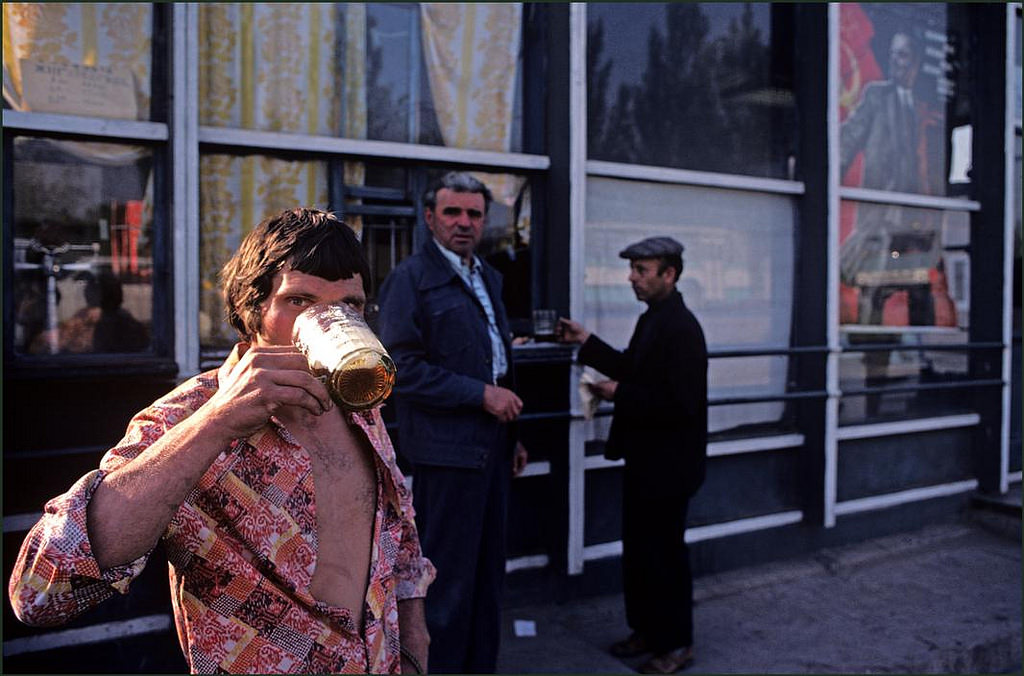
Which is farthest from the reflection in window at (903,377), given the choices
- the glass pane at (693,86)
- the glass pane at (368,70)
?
the glass pane at (368,70)

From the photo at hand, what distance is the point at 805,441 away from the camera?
562 cm

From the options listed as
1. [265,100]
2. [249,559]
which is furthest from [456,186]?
[249,559]

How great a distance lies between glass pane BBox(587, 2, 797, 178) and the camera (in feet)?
16.3

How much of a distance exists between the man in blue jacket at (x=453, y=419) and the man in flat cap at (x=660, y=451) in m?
0.79

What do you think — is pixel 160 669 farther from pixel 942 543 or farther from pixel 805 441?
pixel 942 543

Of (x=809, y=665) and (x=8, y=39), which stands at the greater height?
(x=8, y=39)

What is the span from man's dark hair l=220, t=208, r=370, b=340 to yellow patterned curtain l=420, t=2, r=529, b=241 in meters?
2.92

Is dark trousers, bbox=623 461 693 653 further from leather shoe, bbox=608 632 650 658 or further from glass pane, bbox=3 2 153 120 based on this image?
glass pane, bbox=3 2 153 120

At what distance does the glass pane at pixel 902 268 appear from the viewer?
6.05 m

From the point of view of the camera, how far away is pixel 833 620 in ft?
14.8

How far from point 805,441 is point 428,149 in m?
3.37

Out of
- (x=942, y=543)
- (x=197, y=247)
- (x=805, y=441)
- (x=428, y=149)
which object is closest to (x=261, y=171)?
(x=197, y=247)

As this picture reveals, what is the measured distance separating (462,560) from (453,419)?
0.56 m

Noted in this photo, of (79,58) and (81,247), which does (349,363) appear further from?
(79,58)
